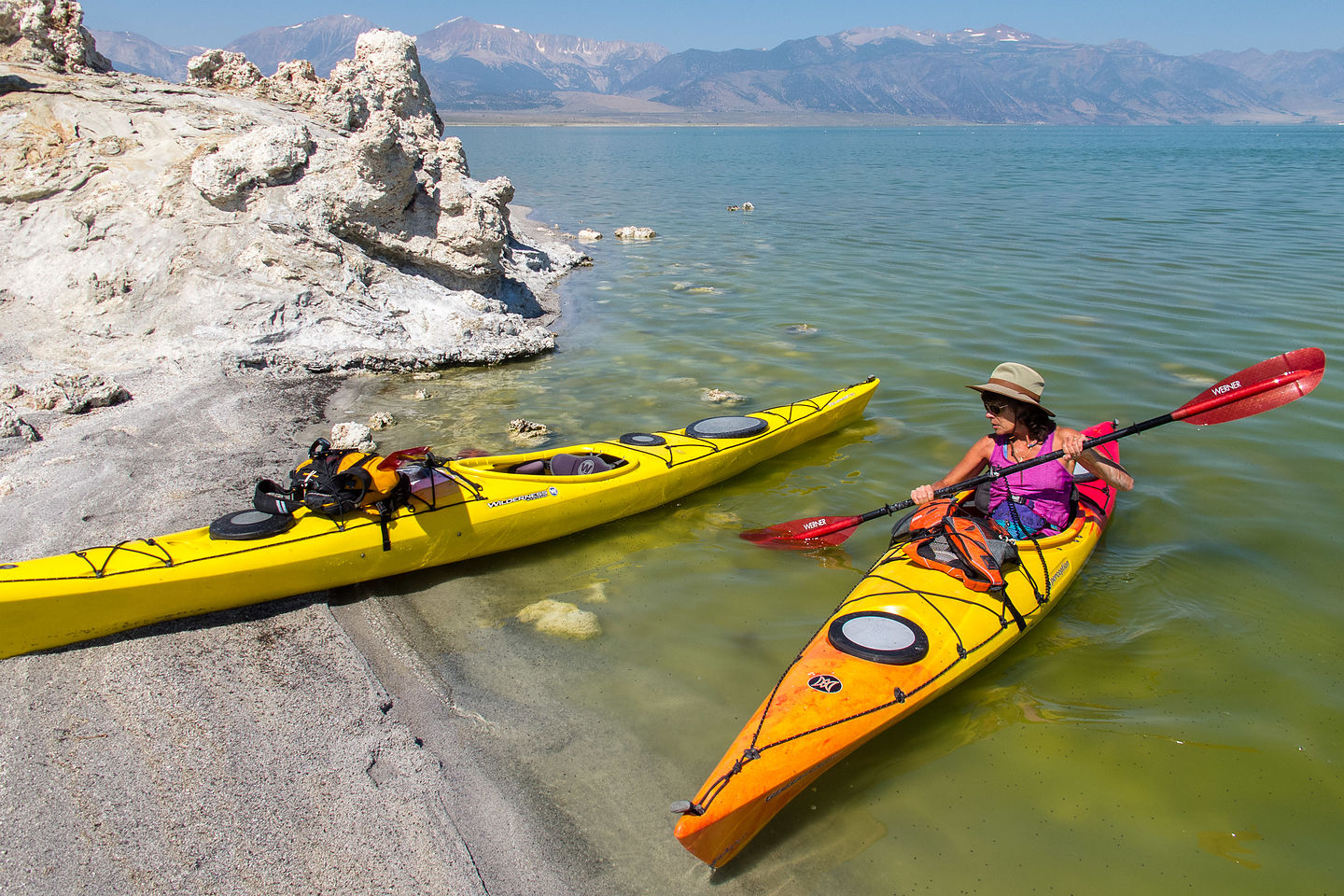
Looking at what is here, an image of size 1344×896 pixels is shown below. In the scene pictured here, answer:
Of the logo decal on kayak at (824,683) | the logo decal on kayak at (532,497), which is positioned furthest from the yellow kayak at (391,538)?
the logo decal on kayak at (824,683)

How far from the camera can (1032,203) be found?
74.7 ft

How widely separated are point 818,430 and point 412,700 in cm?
437

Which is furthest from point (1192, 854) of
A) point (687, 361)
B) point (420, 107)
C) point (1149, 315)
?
point (420, 107)

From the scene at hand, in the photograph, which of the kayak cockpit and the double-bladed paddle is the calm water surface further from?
the double-bladed paddle

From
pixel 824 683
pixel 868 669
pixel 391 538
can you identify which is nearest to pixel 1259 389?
pixel 868 669

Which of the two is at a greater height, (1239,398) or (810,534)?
(1239,398)

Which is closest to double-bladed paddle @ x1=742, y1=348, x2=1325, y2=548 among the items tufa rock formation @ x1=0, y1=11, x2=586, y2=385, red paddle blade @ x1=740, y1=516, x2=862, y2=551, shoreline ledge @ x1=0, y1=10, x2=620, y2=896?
red paddle blade @ x1=740, y1=516, x2=862, y2=551

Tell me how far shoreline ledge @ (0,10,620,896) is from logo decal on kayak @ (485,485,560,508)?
0.96 metres

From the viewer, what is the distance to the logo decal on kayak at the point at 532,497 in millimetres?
5062

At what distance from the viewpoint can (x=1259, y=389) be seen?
189 inches

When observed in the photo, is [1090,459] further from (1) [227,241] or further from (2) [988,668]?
(1) [227,241]

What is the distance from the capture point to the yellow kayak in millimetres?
3924

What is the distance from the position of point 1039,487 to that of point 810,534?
1497 millimetres

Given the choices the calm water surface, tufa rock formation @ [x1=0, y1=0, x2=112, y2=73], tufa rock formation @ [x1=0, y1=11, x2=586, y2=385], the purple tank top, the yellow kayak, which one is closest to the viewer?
the calm water surface
